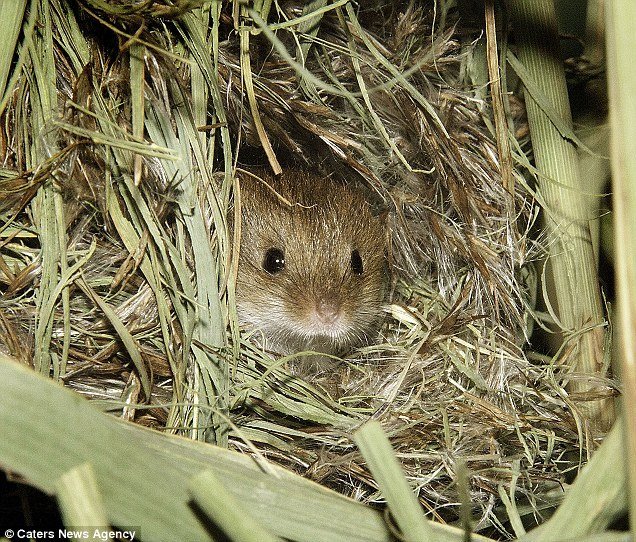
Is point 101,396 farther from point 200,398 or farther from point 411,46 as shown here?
point 411,46

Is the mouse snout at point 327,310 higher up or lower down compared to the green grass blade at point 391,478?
lower down

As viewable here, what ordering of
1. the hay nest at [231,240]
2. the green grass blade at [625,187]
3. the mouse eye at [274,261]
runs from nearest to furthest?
1. the green grass blade at [625,187]
2. the hay nest at [231,240]
3. the mouse eye at [274,261]

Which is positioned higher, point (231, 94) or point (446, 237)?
point (231, 94)

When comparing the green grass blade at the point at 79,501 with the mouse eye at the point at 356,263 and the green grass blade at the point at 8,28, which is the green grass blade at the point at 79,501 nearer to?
the green grass blade at the point at 8,28

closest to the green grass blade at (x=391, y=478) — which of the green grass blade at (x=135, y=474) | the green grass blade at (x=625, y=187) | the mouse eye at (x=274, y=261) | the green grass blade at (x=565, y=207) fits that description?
the green grass blade at (x=135, y=474)

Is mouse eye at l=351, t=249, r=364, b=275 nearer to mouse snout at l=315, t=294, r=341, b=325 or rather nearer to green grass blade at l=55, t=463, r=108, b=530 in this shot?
mouse snout at l=315, t=294, r=341, b=325

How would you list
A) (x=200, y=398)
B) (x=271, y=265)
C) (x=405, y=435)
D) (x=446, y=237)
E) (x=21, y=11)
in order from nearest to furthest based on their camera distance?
(x=21, y=11), (x=200, y=398), (x=405, y=435), (x=446, y=237), (x=271, y=265)

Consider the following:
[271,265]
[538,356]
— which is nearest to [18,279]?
[271,265]
